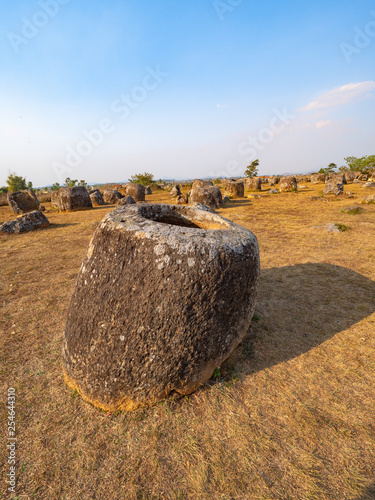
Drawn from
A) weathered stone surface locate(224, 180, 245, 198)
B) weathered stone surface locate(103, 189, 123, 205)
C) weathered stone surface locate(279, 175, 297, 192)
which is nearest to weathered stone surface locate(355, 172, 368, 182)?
weathered stone surface locate(279, 175, 297, 192)

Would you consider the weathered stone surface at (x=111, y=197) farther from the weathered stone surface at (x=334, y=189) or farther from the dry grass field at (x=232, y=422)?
the weathered stone surface at (x=334, y=189)

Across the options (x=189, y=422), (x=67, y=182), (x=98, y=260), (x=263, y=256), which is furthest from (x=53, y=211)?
(x=67, y=182)

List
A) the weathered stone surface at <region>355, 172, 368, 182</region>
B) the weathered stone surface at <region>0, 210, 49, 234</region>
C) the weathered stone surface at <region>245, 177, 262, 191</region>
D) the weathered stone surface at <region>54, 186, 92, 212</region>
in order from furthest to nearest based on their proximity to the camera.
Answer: the weathered stone surface at <region>355, 172, 368, 182</region>
the weathered stone surface at <region>245, 177, 262, 191</region>
the weathered stone surface at <region>54, 186, 92, 212</region>
the weathered stone surface at <region>0, 210, 49, 234</region>

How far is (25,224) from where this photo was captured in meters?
12.1

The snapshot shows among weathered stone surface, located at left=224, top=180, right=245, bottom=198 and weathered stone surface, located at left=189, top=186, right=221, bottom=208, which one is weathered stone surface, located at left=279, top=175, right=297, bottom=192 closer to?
weathered stone surface, located at left=224, top=180, right=245, bottom=198

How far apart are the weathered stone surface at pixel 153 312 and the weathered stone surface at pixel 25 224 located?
11116mm

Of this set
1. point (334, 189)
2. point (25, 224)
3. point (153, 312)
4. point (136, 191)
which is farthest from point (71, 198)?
point (334, 189)

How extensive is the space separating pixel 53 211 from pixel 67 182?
4077 centimetres

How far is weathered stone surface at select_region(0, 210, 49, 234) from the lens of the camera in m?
11.7

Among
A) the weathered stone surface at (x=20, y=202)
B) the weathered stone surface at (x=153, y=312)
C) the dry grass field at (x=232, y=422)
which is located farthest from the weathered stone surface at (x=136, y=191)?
the weathered stone surface at (x=153, y=312)

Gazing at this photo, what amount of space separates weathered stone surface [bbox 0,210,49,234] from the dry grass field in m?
7.99

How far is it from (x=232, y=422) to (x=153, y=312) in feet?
5.13

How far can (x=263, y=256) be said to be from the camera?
8.01 meters

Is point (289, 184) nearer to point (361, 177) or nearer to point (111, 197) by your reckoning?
point (361, 177)
